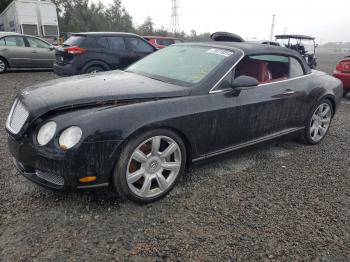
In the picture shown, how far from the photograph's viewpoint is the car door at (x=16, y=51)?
10297 mm

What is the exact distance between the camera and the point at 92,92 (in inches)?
109

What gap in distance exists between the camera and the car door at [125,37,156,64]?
8.66 meters

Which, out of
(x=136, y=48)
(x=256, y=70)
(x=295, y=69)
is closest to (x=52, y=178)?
(x=256, y=70)

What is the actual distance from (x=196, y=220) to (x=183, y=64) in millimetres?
1801

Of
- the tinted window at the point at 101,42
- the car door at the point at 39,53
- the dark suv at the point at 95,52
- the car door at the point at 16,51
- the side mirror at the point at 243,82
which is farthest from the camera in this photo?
the car door at the point at 39,53

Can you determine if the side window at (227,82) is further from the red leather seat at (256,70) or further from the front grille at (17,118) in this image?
the front grille at (17,118)

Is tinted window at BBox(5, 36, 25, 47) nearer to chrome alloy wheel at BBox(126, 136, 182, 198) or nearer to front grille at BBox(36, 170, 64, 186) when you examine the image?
front grille at BBox(36, 170, 64, 186)

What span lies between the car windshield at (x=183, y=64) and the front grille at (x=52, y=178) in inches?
59.4

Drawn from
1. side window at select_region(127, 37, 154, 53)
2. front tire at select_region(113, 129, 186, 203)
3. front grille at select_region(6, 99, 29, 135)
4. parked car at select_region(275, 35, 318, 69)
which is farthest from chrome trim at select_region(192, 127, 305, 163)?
parked car at select_region(275, 35, 318, 69)

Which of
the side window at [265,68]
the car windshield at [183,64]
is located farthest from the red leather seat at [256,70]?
the car windshield at [183,64]

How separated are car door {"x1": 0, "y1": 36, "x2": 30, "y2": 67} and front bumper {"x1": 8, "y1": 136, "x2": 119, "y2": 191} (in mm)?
9185

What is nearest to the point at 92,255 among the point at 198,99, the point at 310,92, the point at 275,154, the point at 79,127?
the point at 79,127

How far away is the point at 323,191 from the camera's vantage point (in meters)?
3.32

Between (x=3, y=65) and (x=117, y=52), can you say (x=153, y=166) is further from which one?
(x=3, y=65)
